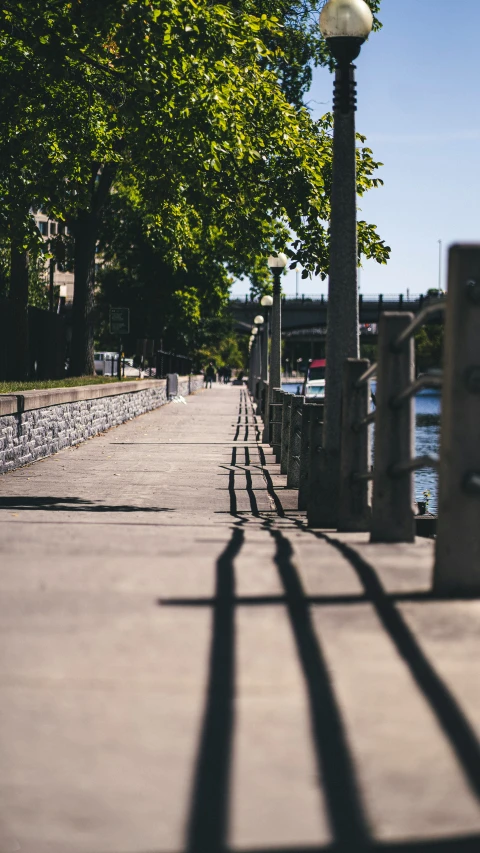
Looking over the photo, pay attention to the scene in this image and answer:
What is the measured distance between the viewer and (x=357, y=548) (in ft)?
16.9

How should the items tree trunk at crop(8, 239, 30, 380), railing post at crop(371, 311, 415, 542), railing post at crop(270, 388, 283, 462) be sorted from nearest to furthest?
1. railing post at crop(371, 311, 415, 542)
2. railing post at crop(270, 388, 283, 462)
3. tree trunk at crop(8, 239, 30, 380)

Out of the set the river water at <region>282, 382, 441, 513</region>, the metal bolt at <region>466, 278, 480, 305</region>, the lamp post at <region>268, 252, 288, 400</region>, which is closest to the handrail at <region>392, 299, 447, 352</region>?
the metal bolt at <region>466, 278, 480, 305</region>

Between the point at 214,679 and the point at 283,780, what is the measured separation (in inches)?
23.9

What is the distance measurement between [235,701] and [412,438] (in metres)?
2.88

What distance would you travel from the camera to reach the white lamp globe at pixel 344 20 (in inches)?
353

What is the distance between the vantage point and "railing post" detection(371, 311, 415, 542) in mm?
5738

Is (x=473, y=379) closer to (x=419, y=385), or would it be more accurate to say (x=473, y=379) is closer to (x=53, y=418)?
(x=419, y=385)

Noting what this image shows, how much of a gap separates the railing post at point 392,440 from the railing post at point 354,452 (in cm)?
136

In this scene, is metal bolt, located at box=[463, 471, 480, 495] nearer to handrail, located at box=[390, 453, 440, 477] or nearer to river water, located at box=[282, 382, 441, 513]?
handrail, located at box=[390, 453, 440, 477]

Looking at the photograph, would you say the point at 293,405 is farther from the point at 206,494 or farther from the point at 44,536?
the point at 44,536

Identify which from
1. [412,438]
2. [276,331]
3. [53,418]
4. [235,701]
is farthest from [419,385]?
[276,331]

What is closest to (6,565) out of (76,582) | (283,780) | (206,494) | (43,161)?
(76,582)

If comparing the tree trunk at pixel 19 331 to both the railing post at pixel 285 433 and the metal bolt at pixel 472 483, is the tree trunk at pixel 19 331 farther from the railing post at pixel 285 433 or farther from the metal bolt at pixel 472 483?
the metal bolt at pixel 472 483

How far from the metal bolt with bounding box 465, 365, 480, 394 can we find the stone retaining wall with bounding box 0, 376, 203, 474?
910cm
